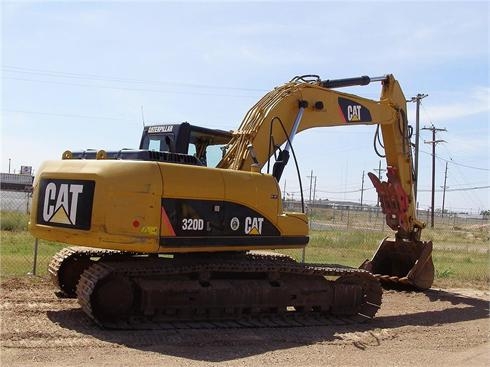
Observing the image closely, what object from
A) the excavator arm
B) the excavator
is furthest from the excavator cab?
the excavator arm

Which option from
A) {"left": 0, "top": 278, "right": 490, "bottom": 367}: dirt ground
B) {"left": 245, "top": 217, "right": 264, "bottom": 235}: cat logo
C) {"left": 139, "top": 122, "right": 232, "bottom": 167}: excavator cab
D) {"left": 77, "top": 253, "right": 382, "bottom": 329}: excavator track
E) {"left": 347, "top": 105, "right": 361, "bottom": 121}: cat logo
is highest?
{"left": 347, "top": 105, "right": 361, "bottom": 121}: cat logo

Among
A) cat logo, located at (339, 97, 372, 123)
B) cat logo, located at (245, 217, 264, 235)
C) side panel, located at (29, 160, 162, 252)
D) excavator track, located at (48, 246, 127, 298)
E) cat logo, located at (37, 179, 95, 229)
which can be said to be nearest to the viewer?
side panel, located at (29, 160, 162, 252)

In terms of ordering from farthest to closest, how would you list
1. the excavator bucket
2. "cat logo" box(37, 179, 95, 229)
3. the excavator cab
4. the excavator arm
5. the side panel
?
the excavator bucket → the excavator arm → the excavator cab → "cat logo" box(37, 179, 95, 229) → the side panel

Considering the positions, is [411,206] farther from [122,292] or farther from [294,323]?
[122,292]

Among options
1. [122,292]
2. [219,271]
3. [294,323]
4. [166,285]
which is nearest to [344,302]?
[294,323]

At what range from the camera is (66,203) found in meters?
7.85

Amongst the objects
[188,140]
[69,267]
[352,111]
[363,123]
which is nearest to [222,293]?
[188,140]

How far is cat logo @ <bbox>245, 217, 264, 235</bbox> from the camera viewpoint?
862 centimetres

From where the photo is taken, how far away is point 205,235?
8.24 m

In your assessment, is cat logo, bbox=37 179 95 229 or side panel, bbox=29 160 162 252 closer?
side panel, bbox=29 160 162 252

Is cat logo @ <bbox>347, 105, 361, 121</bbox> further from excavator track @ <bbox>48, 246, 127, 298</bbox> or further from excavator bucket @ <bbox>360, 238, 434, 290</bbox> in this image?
excavator track @ <bbox>48, 246, 127, 298</bbox>

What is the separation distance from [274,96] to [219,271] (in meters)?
3.13

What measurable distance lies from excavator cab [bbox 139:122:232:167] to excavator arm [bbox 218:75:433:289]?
0.26 m

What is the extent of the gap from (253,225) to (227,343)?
182 centimetres
